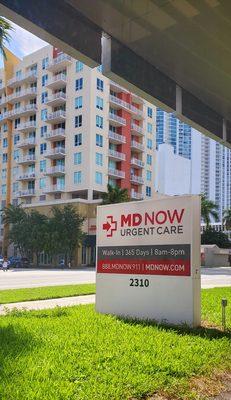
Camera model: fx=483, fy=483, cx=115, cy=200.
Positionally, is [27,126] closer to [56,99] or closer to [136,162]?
[56,99]

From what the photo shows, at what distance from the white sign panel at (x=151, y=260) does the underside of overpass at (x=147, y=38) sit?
2.43 metres

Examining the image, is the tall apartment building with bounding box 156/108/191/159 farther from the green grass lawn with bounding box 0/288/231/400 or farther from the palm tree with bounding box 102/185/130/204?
the green grass lawn with bounding box 0/288/231/400

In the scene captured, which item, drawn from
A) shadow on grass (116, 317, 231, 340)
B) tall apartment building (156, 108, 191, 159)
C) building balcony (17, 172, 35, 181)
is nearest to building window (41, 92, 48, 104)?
building balcony (17, 172, 35, 181)

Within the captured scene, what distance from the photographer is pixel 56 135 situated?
232ft

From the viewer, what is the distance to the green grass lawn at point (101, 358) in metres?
5.37

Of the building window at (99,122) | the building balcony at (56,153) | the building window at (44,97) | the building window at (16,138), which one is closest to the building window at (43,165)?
the building balcony at (56,153)

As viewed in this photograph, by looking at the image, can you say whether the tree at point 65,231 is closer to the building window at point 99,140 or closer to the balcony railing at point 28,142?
the building window at point 99,140

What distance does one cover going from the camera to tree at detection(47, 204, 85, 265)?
61.6m

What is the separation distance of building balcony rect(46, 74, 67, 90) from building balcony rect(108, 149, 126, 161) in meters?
12.5

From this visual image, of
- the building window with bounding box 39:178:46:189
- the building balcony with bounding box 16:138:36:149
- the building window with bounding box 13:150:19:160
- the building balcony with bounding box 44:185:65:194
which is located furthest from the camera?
the building window with bounding box 13:150:19:160

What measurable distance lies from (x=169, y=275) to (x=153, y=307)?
0.88 meters

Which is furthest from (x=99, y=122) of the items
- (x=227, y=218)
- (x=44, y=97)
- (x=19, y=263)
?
(x=227, y=218)

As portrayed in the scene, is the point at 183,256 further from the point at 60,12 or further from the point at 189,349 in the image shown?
the point at 60,12

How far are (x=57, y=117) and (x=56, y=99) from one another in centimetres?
277
